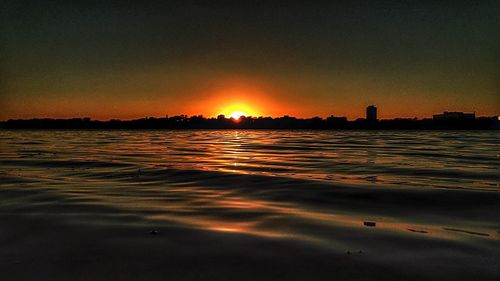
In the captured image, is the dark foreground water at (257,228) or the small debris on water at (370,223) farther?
the small debris on water at (370,223)

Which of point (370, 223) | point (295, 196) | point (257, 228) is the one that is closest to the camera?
point (257, 228)

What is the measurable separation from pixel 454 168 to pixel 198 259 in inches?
429

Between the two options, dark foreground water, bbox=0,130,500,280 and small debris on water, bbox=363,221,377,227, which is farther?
small debris on water, bbox=363,221,377,227

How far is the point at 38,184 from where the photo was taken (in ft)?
29.0

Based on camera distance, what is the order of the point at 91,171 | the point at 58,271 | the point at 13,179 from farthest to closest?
the point at 91,171 < the point at 13,179 < the point at 58,271

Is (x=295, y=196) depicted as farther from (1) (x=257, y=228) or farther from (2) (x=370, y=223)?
(1) (x=257, y=228)

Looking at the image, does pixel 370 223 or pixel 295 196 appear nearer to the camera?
pixel 370 223

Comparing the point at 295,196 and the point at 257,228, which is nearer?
the point at 257,228

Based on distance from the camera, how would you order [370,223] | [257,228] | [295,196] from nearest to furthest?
[257,228] < [370,223] < [295,196]

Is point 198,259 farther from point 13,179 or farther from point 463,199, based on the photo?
point 13,179

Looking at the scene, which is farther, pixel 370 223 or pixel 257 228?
pixel 370 223

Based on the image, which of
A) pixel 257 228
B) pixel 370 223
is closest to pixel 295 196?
pixel 370 223

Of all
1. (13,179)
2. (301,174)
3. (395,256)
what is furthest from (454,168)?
(13,179)

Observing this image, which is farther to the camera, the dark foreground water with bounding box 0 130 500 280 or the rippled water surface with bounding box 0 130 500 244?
the rippled water surface with bounding box 0 130 500 244
